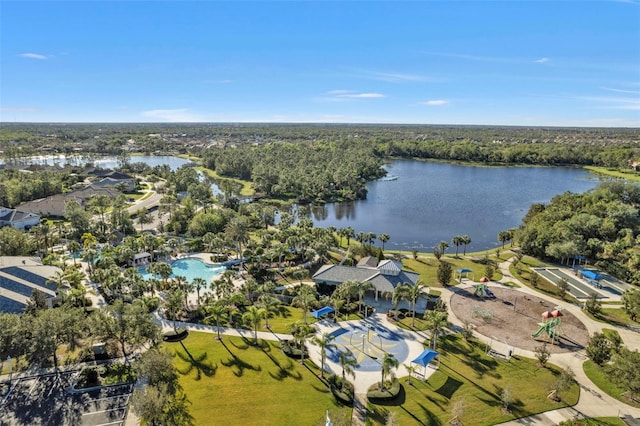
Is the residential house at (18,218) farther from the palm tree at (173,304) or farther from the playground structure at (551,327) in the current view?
the playground structure at (551,327)

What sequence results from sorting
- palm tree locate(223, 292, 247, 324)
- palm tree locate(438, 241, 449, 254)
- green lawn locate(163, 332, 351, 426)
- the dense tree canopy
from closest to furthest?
green lawn locate(163, 332, 351, 426), palm tree locate(223, 292, 247, 324), the dense tree canopy, palm tree locate(438, 241, 449, 254)

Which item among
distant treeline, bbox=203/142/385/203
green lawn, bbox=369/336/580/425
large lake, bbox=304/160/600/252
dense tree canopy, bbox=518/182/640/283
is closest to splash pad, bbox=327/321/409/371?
green lawn, bbox=369/336/580/425

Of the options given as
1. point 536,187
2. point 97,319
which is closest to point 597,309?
point 97,319

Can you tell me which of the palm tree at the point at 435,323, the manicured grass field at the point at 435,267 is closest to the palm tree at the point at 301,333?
the palm tree at the point at 435,323

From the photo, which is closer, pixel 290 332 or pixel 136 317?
pixel 136 317

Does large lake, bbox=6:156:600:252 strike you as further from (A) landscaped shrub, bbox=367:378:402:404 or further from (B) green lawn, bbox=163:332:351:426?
(B) green lawn, bbox=163:332:351:426

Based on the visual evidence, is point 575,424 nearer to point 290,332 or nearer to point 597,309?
point 597,309
